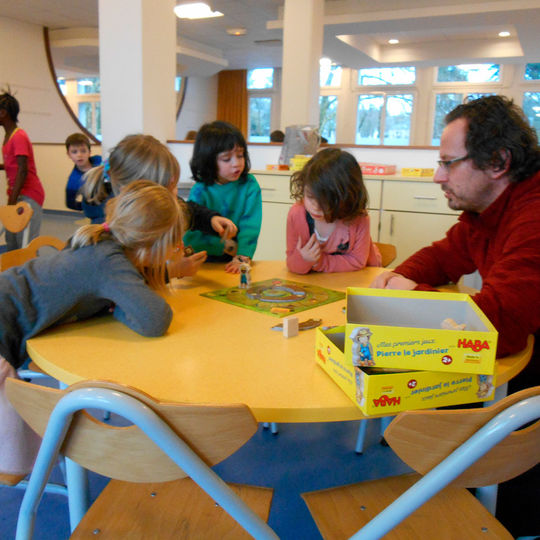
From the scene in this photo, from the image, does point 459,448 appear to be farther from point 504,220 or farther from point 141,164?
point 141,164

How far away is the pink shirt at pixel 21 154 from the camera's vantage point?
12.8 feet

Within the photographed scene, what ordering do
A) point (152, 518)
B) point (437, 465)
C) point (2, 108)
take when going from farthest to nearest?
point (2, 108)
point (152, 518)
point (437, 465)

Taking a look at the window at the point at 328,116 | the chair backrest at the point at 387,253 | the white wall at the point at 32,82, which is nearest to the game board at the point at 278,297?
the chair backrest at the point at 387,253

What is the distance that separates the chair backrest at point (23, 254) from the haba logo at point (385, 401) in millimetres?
1330

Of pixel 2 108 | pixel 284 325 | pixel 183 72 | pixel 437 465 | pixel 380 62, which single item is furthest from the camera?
pixel 183 72

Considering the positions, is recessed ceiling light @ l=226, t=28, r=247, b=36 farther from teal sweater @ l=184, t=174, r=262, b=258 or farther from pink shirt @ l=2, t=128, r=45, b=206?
teal sweater @ l=184, t=174, r=262, b=258

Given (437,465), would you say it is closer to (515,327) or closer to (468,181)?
(515,327)

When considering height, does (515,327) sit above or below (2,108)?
below

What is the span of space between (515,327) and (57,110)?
824cm

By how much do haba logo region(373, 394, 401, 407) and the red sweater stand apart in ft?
1.33

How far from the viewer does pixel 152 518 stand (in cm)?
105

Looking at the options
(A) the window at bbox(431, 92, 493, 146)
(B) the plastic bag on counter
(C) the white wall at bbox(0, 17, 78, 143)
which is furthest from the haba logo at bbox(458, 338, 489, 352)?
(A) the window at bbox(431, 92, 493, 146)

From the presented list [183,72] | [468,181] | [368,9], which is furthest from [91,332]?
[183,72]

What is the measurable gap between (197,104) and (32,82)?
5228 millimetres
